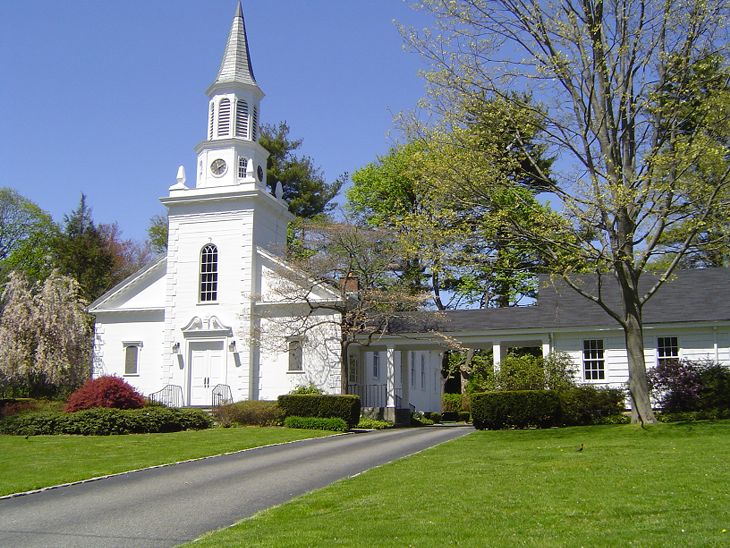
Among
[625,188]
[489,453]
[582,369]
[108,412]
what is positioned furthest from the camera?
[582,369]

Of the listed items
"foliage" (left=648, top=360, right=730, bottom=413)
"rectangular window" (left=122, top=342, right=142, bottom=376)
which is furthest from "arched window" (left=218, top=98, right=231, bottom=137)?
"foliage" (left=648, top=360, right=730, bottom=413)

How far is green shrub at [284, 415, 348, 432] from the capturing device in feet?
80.3

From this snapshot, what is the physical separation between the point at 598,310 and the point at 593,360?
1.91m

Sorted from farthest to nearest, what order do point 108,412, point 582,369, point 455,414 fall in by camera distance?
point 455,414 → point 582,369 → point 108,412

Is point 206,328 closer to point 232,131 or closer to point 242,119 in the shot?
point 232,131

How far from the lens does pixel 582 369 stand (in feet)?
89.9

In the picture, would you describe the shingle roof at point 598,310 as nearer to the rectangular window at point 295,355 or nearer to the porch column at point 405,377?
the porch column at point 405,377

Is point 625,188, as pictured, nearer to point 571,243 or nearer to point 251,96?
point 571,243

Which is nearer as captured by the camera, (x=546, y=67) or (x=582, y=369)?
(x=546, y=67)

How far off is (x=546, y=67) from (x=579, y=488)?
42.0 ft

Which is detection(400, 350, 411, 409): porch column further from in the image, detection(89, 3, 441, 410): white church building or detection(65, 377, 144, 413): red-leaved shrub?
detection(65, 377, 144, 413): red-leaved shrub

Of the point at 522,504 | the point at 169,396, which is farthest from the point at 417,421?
the point at 522,504

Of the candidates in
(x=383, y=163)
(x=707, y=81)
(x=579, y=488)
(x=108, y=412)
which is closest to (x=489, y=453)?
(x=579, y=488)

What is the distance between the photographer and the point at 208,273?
31734 mm
